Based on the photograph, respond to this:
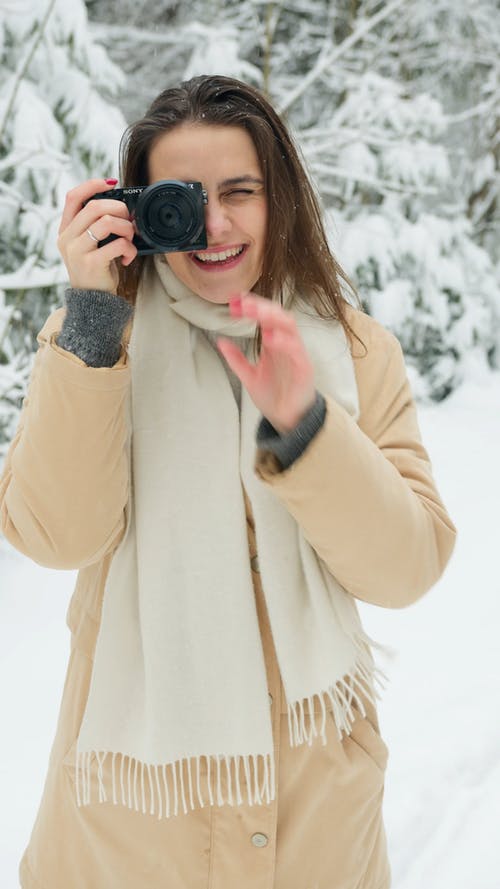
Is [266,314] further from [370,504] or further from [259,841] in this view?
[259,841]

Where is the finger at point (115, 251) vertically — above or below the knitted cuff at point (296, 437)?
above

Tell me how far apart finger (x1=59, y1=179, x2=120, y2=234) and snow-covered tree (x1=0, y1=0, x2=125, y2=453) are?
2195mm

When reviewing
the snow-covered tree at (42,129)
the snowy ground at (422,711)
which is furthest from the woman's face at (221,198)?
the snow-covered tree at (42,129)

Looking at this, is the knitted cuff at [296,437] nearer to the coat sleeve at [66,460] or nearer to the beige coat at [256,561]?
the beige coat at [256,561]

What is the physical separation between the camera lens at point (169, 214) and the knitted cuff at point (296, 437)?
11.8 inches

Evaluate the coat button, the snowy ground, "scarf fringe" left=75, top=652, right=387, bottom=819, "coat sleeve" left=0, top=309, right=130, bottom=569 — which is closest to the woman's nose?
"coat sleeve" left=0, top=309, right=130, bottom=569

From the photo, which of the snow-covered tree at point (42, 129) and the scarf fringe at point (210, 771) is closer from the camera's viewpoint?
the scarf fringe at point (210, 771)

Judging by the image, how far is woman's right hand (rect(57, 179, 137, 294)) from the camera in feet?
3.30

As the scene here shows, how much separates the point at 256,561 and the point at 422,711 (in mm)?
1708

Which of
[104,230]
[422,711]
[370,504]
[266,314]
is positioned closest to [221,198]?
[104,230]

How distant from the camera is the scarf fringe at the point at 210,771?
3.67 feet

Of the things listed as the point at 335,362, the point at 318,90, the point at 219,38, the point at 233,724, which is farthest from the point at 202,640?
the point at 318,90

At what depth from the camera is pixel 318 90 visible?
24.2ft

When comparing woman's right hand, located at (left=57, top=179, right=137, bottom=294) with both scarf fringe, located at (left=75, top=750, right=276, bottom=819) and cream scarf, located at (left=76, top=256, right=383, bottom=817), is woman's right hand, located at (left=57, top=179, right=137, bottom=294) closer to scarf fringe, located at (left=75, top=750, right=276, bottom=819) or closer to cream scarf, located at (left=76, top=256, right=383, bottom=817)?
cream scarf, located at (left=76, top=256, right=383, bottom=817)
